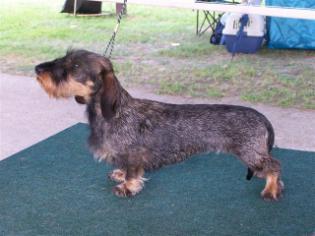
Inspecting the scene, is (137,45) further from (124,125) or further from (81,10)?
(124,125)

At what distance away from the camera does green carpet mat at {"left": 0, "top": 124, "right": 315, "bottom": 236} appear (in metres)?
3.87

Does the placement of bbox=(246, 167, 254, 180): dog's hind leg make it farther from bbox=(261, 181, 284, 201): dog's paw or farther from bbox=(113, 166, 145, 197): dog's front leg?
bbox=(113, 166, 145, 197): dog's front leg

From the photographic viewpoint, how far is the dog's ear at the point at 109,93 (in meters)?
Answer: 4.05

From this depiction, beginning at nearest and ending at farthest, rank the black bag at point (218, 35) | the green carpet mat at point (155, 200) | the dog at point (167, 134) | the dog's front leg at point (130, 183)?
1. the green carpet mat at point (155, 200)
2. the dog at point (167, 134)
3. the dog's front leg at point (130, 183)
4. the black bag at point (218, 35)

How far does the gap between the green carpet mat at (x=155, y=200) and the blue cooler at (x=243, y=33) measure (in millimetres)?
5285

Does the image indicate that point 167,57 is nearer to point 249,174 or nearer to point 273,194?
point 249,174

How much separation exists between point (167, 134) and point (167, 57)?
20.4ft

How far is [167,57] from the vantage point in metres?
10.3

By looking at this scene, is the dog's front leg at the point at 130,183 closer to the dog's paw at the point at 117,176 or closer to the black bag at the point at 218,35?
the dog's paw at the point at 117,176

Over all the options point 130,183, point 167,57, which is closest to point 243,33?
point 167,57

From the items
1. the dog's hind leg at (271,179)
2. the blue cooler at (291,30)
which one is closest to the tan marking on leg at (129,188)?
the dog's hind leg at (271,179)

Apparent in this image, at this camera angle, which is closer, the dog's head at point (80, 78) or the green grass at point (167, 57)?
the dog's head at point (80, 78)

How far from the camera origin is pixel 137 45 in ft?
37.8

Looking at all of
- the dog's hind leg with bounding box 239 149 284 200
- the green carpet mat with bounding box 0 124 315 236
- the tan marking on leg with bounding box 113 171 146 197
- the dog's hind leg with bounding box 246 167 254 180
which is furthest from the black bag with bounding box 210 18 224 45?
the tan marking on leg with bounding box 113 171 146 197
